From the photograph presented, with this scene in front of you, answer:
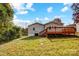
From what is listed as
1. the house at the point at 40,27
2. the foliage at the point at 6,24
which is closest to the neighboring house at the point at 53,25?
the house at the point at 40,27

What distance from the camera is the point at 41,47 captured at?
3.58m

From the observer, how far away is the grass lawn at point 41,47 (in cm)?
353

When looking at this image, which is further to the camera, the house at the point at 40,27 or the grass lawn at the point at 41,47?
the house at the point at 40,27

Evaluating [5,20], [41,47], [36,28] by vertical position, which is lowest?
[41,47]

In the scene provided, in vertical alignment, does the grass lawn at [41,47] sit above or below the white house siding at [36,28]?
below

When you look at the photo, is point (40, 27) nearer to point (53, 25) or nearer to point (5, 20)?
point (53, 25)

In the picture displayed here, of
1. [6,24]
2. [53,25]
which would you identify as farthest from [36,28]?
[6,24]

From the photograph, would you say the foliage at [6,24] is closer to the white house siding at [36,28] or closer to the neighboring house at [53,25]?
the white house siding at [36,28]

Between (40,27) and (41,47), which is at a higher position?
(40,27)

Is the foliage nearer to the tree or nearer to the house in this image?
the tree

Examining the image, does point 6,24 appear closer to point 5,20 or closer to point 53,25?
point 5,20

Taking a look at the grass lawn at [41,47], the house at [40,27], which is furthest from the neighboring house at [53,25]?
the grass lawn at [41,47]

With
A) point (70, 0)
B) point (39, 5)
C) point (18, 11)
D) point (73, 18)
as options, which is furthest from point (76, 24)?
point (18, 11)

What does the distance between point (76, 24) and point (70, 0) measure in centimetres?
34
